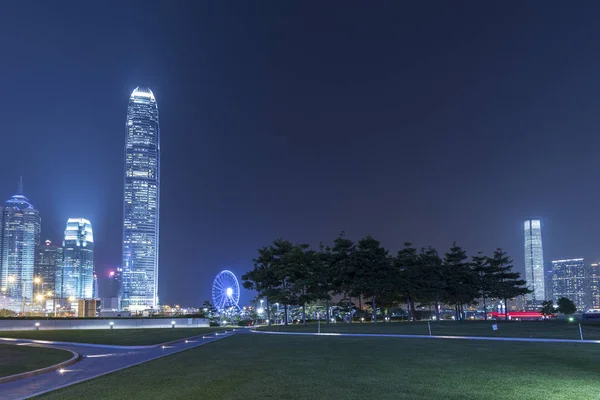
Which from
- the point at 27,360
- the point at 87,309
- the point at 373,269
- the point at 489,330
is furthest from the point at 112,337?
the point at 87,309

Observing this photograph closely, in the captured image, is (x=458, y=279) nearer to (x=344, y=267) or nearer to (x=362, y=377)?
(x=344, y=267)

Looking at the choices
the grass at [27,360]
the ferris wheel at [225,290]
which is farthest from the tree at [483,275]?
the grass at [27,360]

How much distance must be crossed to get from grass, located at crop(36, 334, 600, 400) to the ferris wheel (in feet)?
261

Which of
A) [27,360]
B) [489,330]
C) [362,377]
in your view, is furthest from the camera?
[489,330]

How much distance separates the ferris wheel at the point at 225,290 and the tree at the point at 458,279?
139 ft

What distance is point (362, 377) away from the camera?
50.1 feet

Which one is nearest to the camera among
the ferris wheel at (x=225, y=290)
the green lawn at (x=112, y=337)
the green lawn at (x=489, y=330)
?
the green lawn at (x=112, y=337)

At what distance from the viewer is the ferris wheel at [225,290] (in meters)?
102

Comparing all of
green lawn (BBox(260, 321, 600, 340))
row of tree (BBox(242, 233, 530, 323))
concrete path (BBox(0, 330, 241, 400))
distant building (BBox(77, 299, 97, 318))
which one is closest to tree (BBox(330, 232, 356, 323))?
row of tree (BBox(242, 233, 530, 323))

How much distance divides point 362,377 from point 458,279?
6880 cm

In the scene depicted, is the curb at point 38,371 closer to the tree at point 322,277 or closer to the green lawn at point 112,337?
the green lawn at point 112,337

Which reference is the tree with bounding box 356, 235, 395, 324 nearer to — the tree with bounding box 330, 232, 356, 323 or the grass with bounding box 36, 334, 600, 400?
the tree with bounding box 330, 232, 356, 323

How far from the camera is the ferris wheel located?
10150 cm

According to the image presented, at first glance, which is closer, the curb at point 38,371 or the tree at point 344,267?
the curb at point 38,371
